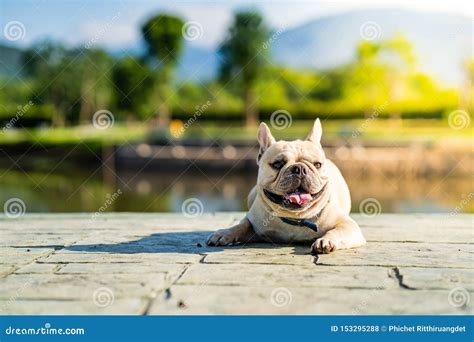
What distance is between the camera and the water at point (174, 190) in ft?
76.0

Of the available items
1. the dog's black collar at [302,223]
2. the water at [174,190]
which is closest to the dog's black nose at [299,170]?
the dog's black collar at [302,223]

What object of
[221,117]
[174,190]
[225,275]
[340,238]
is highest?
[221,117]

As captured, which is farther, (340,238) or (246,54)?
(246,54)

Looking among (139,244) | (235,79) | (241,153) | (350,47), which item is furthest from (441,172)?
(139,244)

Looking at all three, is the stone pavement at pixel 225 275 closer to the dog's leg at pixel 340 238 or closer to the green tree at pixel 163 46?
the dog's leg at pixel 340 238

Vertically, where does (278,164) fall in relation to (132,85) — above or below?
below

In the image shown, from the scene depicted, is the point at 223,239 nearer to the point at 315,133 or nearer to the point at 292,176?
the point at 292,176

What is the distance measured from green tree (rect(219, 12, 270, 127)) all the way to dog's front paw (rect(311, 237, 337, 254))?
4266 cm

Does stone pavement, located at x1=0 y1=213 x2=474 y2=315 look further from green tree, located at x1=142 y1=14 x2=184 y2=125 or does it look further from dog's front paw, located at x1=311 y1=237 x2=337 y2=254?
green tree, located at x1=142 y1=14 x2=184 y2=125

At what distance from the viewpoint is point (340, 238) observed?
204 inches

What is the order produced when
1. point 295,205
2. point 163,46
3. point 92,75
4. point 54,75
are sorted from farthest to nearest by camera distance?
point 92,75
point 54,75
point 163,46
point 295,205

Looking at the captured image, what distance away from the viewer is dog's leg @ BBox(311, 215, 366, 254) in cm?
503

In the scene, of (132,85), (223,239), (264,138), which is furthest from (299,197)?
(132,85)

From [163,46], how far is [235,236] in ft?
153
